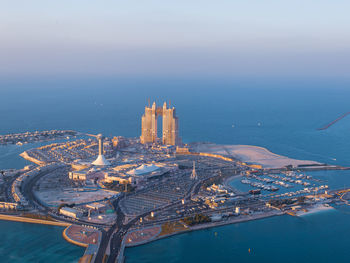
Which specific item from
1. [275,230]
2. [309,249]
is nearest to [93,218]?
[275,230]

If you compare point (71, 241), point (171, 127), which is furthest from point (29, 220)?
point (171, 127)

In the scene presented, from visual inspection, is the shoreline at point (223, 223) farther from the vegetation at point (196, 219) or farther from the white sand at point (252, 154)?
the white sand at point (252, 154)

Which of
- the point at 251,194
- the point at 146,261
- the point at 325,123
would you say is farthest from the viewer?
the point at 325,123

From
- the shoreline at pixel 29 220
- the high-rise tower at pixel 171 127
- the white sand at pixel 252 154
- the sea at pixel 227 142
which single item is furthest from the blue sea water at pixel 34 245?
the high-rise tower at pixel 171 127

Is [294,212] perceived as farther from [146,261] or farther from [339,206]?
[146,261]

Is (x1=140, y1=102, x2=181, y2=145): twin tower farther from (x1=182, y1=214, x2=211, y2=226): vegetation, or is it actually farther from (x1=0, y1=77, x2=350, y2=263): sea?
(x1=182, y1=214, x2=211, y2=226): vegetation

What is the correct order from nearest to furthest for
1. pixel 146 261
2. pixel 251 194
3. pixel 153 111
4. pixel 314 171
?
pixel 146 261, pixel 251 194, pixel 314 171, pixel 153 111

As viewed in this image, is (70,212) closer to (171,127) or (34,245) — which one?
(34,245)
